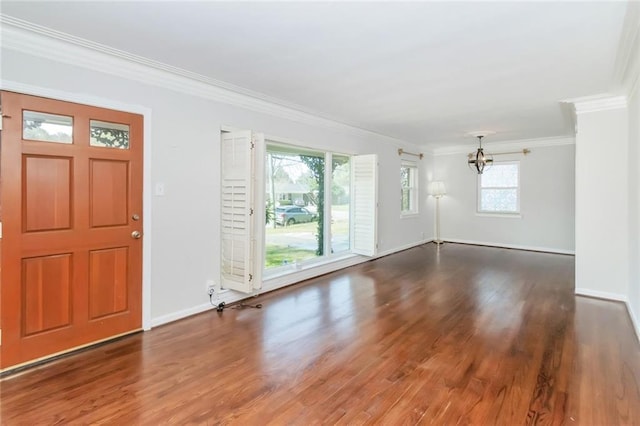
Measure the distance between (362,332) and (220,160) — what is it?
236 centimetres

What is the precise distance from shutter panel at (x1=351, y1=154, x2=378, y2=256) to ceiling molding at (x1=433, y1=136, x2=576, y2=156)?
316 cm

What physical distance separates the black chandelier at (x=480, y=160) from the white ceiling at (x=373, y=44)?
94.4 inches

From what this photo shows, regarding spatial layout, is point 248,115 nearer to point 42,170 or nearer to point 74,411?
point 42,170

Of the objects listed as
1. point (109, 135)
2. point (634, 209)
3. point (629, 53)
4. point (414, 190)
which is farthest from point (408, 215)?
point (109, 135)

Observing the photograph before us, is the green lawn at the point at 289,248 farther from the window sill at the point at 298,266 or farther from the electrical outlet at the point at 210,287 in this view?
the electrical outlet at the point at 210,287

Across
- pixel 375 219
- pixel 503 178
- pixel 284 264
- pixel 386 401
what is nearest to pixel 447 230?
pixel 503 178

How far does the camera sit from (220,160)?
3734 millimetres

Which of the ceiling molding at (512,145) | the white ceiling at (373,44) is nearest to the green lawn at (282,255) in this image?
the white ceiling at (373,44)

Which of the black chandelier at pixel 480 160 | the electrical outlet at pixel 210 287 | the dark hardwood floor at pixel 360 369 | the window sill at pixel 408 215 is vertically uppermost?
the black chandelier at pixel 480 160

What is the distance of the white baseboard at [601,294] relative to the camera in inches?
158

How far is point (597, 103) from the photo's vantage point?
4.00 m

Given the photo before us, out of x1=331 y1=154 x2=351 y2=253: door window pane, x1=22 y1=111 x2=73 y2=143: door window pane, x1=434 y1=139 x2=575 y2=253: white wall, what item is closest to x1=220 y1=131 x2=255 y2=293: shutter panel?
x1=22 y1=111 x2=73 y2=143: door window pane

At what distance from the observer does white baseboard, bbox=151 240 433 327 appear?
3.36 m

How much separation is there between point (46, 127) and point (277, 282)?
2.96 metres
